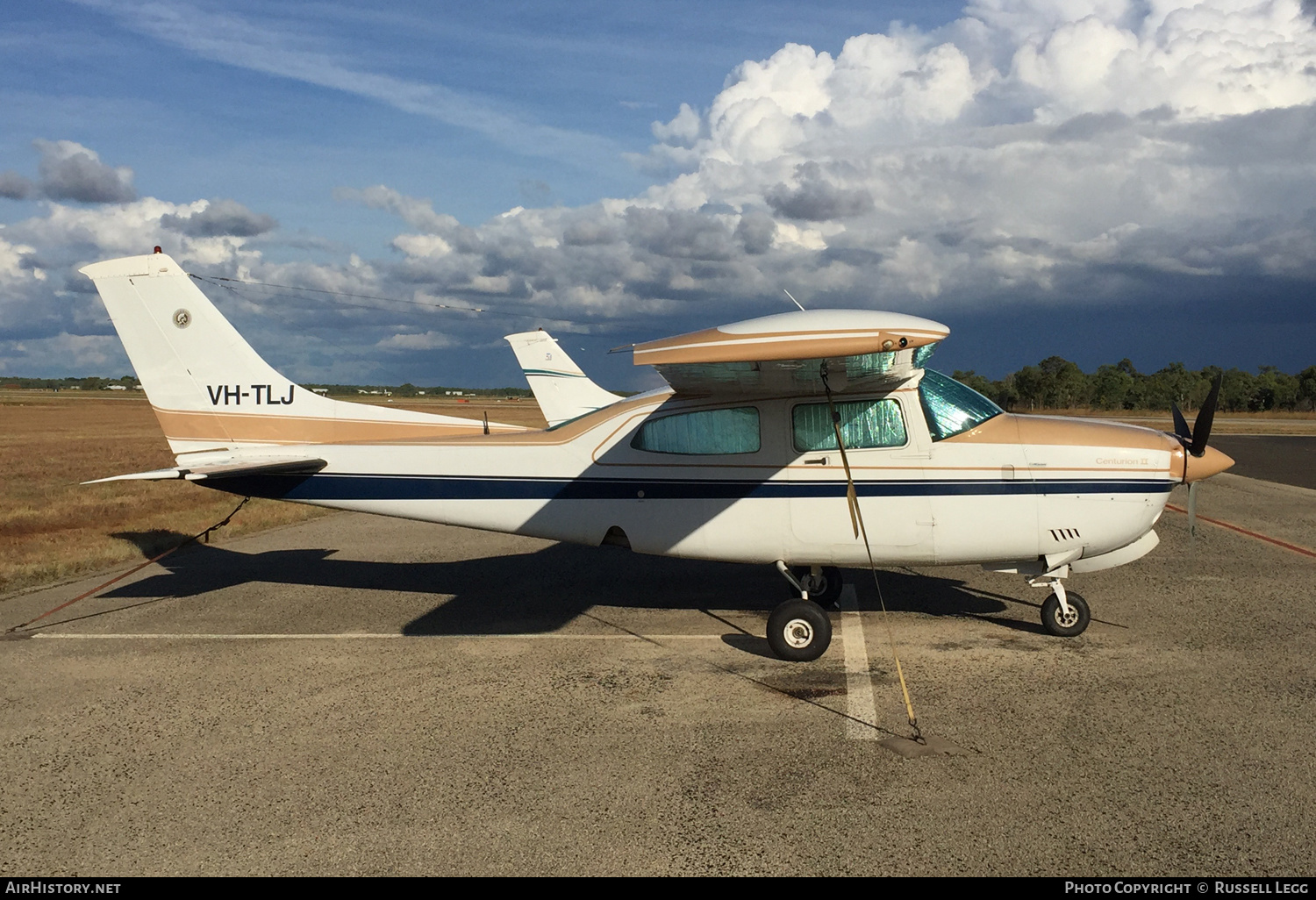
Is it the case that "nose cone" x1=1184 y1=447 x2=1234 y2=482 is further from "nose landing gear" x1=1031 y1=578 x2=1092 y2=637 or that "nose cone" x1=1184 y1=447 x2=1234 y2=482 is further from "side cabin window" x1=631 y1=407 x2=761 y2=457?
"side cabin window" x1=631 y1=407 x2=761 y2=457

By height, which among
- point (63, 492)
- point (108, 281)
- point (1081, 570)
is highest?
point (108, 281)

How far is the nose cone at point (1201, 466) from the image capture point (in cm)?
700

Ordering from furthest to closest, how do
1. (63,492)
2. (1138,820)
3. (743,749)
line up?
(63,492) → (743,749) → (1138,820)

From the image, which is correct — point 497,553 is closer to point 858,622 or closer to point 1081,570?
point 858,622

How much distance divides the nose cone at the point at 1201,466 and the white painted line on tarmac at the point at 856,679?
296 centimetres

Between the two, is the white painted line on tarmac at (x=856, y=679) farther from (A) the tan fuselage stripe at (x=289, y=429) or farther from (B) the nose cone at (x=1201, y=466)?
(A) the tan fuselage stripe at (x=289, y=429)

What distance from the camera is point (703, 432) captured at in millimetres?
7402

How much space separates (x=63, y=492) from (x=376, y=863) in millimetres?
17709

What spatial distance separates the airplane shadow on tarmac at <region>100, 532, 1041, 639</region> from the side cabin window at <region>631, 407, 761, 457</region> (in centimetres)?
171

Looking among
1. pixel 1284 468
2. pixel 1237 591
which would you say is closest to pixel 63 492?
pixel 1237 591

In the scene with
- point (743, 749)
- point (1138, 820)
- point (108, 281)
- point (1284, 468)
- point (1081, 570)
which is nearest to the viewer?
point (1138, 820)

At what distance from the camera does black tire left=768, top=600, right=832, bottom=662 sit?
6.84m

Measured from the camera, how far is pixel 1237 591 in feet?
29.6

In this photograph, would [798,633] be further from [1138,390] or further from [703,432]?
[1138,390]
